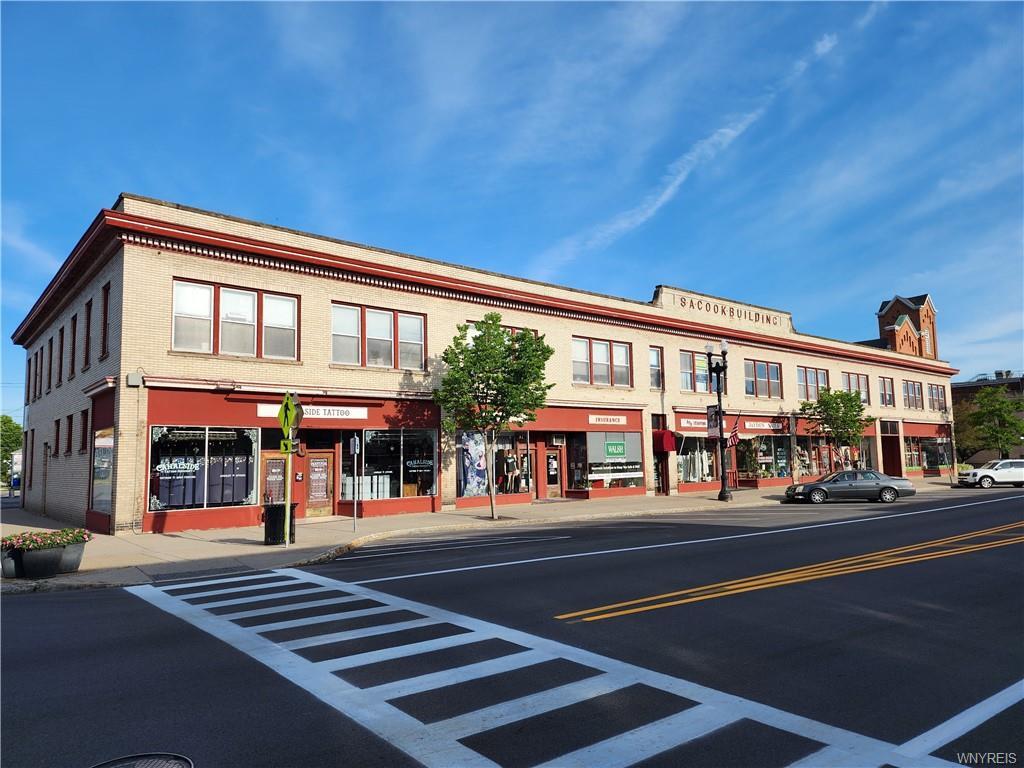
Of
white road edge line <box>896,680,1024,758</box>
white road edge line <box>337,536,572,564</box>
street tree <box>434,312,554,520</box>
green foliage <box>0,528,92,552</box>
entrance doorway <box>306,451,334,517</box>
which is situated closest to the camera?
white road edge line <box>896,680,1024,758</box>

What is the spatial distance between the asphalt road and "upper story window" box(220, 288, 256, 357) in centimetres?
1034

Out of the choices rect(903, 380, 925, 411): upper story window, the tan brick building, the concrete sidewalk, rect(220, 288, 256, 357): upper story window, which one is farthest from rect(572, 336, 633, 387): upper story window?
rect(903, 380, 925, 411): upper story window

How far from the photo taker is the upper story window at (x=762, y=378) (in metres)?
37.2

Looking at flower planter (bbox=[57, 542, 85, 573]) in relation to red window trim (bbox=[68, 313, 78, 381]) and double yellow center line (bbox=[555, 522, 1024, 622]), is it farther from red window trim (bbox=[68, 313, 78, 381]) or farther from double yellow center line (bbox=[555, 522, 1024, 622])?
red window trim (bbox=[68, 313, 78, 381])

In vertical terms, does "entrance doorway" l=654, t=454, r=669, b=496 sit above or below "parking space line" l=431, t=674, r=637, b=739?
above

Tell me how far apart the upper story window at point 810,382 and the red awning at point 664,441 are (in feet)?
42.4

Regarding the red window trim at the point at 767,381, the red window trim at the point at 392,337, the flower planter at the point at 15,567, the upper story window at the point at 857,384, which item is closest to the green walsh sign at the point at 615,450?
the red window trim at the point at 392,337

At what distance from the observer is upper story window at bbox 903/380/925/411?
4909cm

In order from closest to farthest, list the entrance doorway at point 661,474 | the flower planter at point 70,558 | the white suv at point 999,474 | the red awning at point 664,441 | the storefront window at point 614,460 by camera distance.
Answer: the flower planter at point 70,558
the storefront window at point 614,460
the red awning at point 664,441
the entrance doorway at point 661,474
the white suv at point 999,474

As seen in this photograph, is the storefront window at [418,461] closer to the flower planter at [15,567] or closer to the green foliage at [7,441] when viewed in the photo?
the flower planter at [15,567]

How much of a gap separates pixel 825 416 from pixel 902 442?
1297cm

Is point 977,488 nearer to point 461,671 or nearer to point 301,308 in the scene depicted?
point 301,308

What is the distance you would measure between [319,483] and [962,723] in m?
19.5

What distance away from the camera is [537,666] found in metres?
6.24
